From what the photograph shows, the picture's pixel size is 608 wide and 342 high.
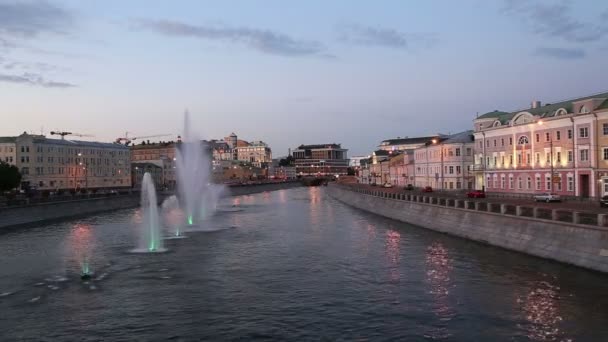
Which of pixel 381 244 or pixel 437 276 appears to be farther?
pixel 381 244

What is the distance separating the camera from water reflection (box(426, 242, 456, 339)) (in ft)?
73.0

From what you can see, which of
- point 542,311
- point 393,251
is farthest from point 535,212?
point 542,311

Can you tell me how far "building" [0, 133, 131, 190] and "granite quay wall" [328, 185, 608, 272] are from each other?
105m

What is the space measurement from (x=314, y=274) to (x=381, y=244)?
15262mm

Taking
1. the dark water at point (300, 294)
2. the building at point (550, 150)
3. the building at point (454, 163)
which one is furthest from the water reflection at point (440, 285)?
the building at point (454, 163)

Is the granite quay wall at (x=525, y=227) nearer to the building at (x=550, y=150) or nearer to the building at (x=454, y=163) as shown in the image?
the building at (x=550, y=150)

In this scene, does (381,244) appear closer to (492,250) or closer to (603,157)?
(492,250)

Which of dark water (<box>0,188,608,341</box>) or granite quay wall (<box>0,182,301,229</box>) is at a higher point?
granite quay wall (<box>0,182,301,229</box>)

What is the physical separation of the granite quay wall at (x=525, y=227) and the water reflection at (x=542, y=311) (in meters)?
4.01

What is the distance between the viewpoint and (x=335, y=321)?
2366cm

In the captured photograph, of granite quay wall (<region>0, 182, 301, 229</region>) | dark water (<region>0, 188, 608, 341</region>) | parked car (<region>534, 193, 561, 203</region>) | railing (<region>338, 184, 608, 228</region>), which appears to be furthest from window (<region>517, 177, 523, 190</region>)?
granite quay wall (<region>0, 182, 301, 229</region>)

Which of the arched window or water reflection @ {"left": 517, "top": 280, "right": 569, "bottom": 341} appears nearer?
water reflection @ {"left": 517, "top": 280, "right": 569, "bottom": 341}

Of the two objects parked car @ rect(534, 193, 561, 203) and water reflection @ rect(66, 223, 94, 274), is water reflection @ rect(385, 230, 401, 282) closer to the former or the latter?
parked car @ rect(534, 193, 561, 203)

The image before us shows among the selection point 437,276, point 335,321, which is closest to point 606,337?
point 335,321
